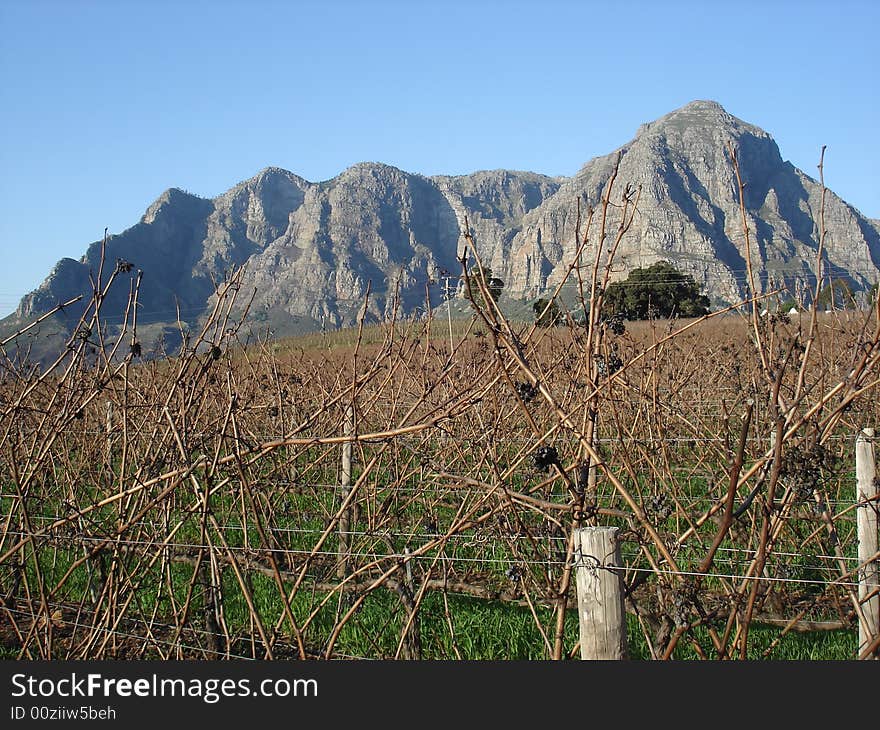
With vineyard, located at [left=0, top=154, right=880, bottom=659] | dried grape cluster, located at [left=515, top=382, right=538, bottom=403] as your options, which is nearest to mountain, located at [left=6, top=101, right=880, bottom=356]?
vineyard, located at [left=0, top=154, right=880, bottom=659]

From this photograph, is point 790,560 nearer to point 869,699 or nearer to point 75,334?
point 869,699

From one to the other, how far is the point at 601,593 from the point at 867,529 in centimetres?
164

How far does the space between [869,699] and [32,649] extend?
3284mm

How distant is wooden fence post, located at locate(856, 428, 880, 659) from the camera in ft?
9.53

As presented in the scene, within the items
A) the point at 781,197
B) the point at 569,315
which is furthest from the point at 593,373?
the point at 781,197

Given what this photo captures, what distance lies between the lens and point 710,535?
449 cm

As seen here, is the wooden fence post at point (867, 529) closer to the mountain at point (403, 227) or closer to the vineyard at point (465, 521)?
the vineyard at point (465, 521)

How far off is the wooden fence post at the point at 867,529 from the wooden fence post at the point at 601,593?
4.74 ft

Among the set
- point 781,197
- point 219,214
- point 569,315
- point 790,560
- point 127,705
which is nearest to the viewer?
point 127,705

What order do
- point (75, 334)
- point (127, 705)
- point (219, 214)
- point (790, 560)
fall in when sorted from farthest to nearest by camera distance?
point (219, 214), point (790, 560), point (75, 334), point (127, 705)

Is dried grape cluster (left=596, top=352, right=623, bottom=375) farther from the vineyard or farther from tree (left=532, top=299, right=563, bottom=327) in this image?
tree (left=532, top=299, right=563, bottom=327)

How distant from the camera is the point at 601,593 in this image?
189 centimetres

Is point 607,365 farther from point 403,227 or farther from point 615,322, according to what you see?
point 403,227

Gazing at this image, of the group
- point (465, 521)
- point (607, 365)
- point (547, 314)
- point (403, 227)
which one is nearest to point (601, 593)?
point (465, 521)
